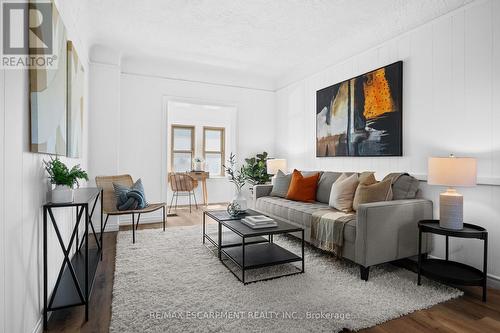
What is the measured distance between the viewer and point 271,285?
8.02 feet

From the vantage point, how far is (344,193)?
336 cm

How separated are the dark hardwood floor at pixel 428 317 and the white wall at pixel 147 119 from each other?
2.50 metres

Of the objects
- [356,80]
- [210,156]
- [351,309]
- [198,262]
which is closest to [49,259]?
[198,262]

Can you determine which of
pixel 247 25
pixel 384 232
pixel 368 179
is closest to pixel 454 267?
pixel 384 232

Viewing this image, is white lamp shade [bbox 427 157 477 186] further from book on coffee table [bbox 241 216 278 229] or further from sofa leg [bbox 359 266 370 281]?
book on coffee table [bbox 241 216 278 229]

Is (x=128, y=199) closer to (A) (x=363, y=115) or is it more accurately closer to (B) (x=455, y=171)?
(A) (x=363, y=115)

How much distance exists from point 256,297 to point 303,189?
2.09m

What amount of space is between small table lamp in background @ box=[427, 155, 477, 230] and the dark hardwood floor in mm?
597

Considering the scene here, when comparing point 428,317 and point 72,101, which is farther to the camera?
point 72,101

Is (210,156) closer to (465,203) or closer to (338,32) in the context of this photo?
(338,32)

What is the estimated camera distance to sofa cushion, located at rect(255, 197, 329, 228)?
11.0 ft

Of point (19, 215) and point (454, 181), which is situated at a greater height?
point (454, 181)

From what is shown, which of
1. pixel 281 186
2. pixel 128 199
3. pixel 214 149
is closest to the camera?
pixel 128 199

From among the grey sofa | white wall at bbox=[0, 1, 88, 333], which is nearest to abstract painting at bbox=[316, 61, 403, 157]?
the grey sofa
